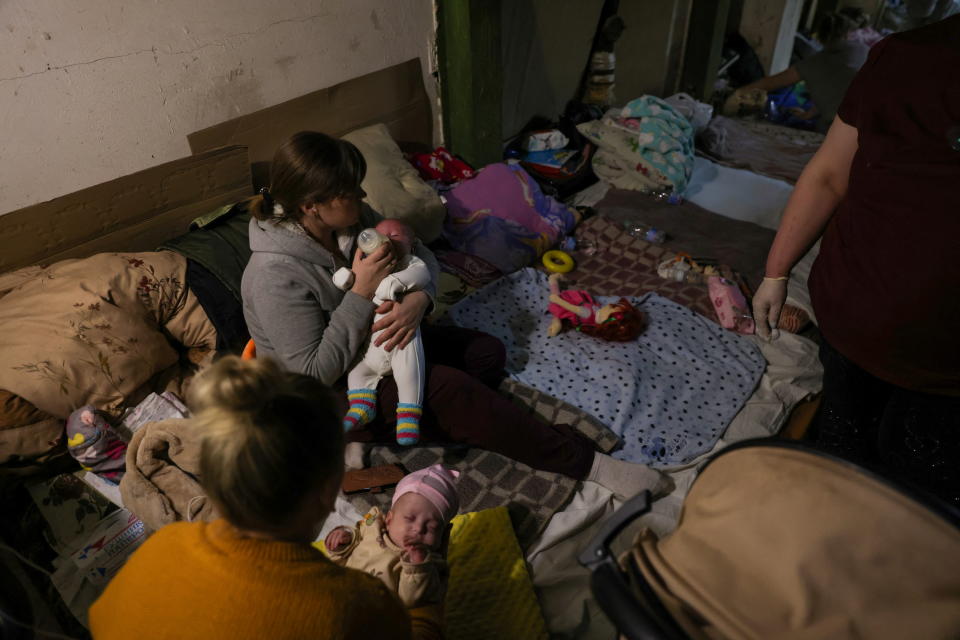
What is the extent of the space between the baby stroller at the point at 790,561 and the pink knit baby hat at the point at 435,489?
77cm

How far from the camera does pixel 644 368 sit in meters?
2.60

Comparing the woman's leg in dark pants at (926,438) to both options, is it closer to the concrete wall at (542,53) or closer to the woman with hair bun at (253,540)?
the woman with hair bun at (253,540)

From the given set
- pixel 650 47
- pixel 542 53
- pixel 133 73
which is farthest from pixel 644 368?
pixel 650 47

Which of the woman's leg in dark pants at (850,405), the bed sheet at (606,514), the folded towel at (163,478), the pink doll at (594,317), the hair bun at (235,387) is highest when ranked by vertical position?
the hair bun at (235,387)

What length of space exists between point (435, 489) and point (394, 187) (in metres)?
1.80

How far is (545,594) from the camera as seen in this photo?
72.4 inches

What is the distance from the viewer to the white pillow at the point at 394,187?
302 centimetres

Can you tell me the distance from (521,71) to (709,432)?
2972 millimetres

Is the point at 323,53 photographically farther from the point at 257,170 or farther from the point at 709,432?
the point at 709,432

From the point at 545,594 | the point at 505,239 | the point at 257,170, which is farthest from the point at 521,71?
the point at 545,594

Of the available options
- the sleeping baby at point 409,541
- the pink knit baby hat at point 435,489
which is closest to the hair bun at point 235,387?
the sleeping baby at point 409,541

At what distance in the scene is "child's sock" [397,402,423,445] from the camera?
2001 mm

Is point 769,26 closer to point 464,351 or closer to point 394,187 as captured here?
point 394,187

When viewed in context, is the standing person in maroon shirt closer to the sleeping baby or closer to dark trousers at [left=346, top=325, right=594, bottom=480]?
dark trousers at [left=346, top=325, right=594, bottom=480]
